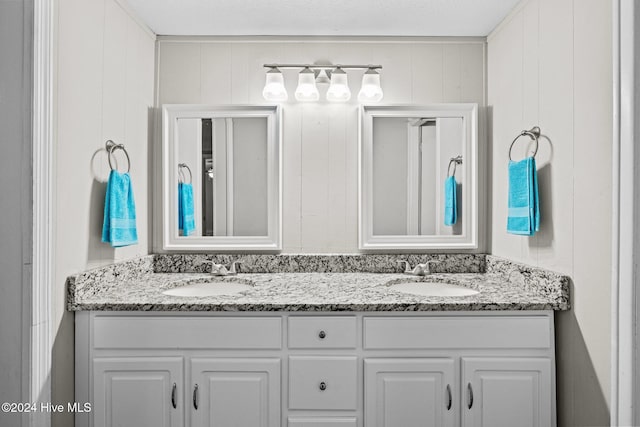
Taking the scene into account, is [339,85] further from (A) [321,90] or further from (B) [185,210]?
(B) [185,210]

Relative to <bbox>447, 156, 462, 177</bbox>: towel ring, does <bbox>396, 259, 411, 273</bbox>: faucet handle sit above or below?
below

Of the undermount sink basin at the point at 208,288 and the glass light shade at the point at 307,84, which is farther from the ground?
the glass light shade at the point at 307,84

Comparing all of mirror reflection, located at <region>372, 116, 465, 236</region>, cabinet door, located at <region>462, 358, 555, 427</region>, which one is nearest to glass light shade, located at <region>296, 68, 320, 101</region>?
mirror reflection, located at <region>372, 116, 465, 236</region>

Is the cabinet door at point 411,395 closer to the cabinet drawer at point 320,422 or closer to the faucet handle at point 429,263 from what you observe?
the cabinet drawer at point 320,422

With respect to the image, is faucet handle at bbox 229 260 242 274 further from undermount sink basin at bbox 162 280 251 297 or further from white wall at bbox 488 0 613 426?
white wall at bbox 488 0 613 426

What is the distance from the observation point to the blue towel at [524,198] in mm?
1703

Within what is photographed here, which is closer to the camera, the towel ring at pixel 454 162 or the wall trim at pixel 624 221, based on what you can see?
the wall trim at pixel 624 221

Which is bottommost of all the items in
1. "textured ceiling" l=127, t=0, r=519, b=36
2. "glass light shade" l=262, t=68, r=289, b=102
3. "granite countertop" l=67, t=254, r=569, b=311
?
"granite countertop" l=67, t=254, r=569, b=311

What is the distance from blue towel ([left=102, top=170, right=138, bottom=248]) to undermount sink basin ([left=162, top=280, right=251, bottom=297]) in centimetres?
32

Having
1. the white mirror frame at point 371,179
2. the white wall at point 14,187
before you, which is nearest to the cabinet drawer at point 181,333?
the white wall at point 14,187

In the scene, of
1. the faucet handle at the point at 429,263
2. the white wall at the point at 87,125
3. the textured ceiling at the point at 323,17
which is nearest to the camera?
the white wall at the point at 87,125

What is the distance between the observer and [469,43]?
2248 millimetres

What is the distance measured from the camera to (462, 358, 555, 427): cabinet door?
1573mm

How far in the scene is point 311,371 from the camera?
1.57 metres
